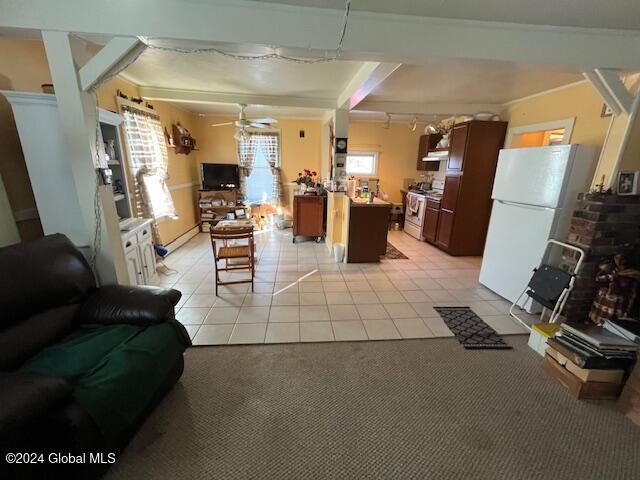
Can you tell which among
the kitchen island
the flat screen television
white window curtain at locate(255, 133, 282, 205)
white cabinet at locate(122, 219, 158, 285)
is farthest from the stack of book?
the flat screen television

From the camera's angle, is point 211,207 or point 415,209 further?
point 211,207

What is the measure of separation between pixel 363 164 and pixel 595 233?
4.64m

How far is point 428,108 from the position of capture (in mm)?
4363

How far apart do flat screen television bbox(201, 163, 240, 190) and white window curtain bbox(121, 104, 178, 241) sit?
1469 millimetres

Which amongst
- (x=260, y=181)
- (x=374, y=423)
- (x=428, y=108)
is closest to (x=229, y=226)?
(x=374, y=423)

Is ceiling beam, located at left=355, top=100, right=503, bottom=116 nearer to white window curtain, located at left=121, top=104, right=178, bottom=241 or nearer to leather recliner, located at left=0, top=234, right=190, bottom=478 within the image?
white window curtain, located at left=121, top=104, right=178, bottom=241

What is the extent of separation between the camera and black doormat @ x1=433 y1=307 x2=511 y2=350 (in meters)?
2.24

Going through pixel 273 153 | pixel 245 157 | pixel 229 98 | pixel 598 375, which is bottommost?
pixel 598 375

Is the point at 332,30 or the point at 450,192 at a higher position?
the point at 332,30

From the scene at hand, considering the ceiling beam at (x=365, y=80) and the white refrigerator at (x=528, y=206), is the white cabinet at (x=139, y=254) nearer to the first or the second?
the ceiling beam at (x=365, y=80)

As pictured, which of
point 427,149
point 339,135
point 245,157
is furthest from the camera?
point 245,157

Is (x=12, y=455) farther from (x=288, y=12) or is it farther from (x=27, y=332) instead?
(x=288, y=12)

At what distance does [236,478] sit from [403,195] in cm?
601

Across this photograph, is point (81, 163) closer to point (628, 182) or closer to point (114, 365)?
point (114, 365)
